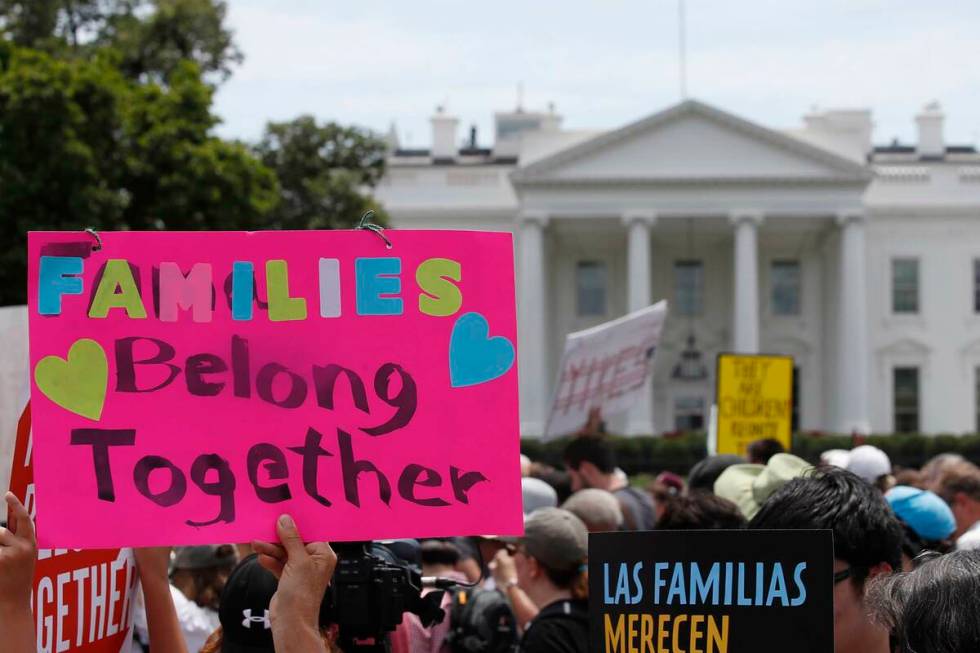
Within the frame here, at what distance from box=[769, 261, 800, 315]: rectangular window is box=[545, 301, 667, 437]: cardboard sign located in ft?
135

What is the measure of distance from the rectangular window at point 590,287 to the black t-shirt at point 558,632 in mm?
46629

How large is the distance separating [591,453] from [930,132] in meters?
53.6

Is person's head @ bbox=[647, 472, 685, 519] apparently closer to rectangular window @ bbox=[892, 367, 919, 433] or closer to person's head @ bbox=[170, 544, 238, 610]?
person's head @ bbox=[170, 544, 238, 610]

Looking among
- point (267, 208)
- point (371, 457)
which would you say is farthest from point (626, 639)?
point (267, 208)

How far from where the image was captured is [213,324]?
300cm

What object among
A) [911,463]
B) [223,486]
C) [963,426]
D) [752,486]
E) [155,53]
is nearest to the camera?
[223,486]

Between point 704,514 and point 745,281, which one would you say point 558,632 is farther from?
point 745,281

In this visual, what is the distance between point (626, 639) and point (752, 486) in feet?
8.26

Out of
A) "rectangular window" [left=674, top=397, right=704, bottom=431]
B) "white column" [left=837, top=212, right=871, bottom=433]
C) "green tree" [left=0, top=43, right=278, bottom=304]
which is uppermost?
"green tree" [left=0, top=43, right=278, bottom=304]

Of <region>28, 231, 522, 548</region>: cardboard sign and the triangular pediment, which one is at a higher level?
the triangular pediment

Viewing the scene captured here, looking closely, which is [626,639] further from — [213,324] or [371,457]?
[213,324]

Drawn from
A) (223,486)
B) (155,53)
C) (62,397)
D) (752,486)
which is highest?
(155,53)

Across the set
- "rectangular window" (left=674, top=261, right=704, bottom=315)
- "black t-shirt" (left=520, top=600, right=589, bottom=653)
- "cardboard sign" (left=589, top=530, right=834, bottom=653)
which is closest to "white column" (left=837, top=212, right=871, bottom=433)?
"rectangular window" (left=674, top=261, right=704, bottom=315)

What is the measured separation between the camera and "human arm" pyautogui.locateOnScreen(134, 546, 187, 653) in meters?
3.51
